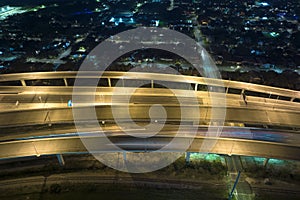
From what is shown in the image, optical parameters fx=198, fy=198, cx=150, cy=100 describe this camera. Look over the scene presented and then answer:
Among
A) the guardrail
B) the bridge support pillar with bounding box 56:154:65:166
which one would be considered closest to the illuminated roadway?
the guardrail

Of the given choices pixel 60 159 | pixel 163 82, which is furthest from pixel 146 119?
pixel 163 82

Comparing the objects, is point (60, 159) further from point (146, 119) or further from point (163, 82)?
point (163, 82)

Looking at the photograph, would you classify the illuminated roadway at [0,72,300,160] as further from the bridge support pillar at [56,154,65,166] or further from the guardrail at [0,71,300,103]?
the bridge support pillar at [56,154,65,166]

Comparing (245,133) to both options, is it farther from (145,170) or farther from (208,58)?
(208,58)

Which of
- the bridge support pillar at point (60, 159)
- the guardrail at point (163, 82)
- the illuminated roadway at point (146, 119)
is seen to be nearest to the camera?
the illuminated roadway at point (146, 119)

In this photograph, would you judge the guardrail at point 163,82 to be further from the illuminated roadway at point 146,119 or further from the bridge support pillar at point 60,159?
the bridge support pillar at point 60,159

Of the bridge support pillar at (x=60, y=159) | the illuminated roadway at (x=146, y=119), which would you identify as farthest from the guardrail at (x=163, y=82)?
the bridge support pillar at (x=60, y=159)

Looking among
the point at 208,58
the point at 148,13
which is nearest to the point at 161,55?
the point at 208,58

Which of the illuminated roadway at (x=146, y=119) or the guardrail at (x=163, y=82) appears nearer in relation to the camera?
the illuminated roadway at (x=146, y=119)

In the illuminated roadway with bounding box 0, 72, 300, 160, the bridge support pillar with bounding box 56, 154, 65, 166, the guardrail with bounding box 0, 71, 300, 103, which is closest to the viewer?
the illuminated roadway with bounding box 0, 72, 300, 160
